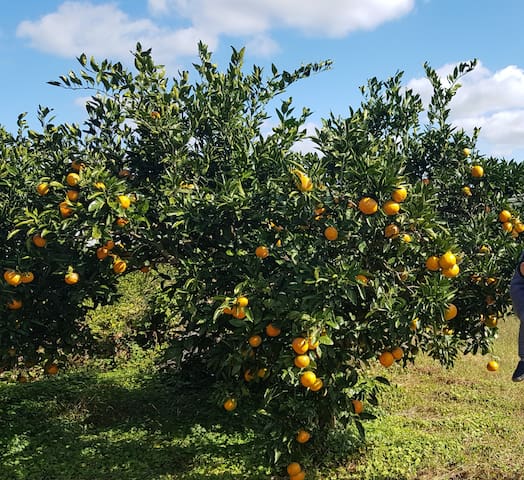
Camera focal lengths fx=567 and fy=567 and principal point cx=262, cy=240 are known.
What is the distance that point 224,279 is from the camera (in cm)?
294

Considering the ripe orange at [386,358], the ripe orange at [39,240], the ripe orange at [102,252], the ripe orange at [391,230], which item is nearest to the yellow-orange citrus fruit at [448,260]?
the ripe orange at [391,230]

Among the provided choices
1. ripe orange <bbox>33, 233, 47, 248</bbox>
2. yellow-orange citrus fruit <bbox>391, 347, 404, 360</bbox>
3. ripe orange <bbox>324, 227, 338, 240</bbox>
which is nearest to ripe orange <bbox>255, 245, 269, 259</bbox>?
ripe orange <bbox>324, 227, 338, 240</bbox>

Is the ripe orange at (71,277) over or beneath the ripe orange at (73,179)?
beneath

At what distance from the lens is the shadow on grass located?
3.58 meters

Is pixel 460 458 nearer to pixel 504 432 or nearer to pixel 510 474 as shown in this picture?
pixel 510 474

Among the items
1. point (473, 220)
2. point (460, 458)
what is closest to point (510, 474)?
point (460, 458)

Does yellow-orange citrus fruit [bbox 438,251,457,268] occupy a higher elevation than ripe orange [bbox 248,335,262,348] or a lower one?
higher

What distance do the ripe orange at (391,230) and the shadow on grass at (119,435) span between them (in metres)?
1.79

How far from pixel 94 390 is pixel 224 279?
9.37ft

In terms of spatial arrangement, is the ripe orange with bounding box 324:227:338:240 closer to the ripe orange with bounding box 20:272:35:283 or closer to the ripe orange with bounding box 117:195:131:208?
the ripe orange with bounding box 117:195:131:208

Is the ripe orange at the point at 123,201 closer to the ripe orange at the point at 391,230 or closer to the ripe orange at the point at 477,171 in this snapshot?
the ripe orange at the point at 391,230

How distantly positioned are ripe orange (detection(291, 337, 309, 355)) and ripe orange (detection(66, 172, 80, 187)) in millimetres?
1319

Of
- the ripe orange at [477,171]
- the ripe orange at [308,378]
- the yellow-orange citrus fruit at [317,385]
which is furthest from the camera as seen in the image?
the ripe orange at [477,171]

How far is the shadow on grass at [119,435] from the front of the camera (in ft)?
11.8
